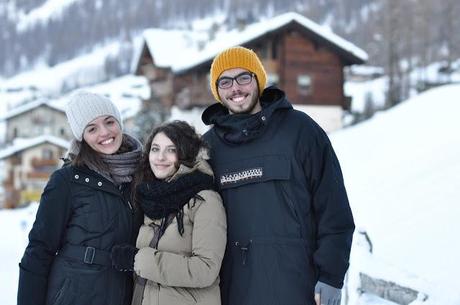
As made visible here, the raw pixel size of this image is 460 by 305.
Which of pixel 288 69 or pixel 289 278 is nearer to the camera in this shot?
pixel 289 278

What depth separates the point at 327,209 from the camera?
311cm

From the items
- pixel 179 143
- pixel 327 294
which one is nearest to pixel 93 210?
pixel 179 143

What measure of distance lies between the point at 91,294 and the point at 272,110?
1291 millimetres

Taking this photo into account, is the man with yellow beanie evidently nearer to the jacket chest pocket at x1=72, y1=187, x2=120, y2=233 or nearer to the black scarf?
the black scarf

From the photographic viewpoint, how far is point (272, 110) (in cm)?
322

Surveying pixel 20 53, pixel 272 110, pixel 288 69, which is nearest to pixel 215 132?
pixel 272 110

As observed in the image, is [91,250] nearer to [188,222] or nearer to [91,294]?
[91,294]

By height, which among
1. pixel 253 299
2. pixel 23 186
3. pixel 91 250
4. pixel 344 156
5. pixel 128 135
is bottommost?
pixel 23 186

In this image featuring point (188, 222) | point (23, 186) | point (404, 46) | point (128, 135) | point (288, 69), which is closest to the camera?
point (188, 222)

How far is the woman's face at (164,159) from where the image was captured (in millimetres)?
3240

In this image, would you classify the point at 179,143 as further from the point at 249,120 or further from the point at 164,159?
the point at 249,120

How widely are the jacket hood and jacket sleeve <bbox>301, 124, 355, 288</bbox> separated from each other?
8.0 inches

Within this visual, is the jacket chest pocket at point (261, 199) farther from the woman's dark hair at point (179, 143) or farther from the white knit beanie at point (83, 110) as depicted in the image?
the white knit beanie at point (83, 110)

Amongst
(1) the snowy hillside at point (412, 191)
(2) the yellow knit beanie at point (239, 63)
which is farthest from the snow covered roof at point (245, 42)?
(2) the yellow knit beanie at point (239, 63)
